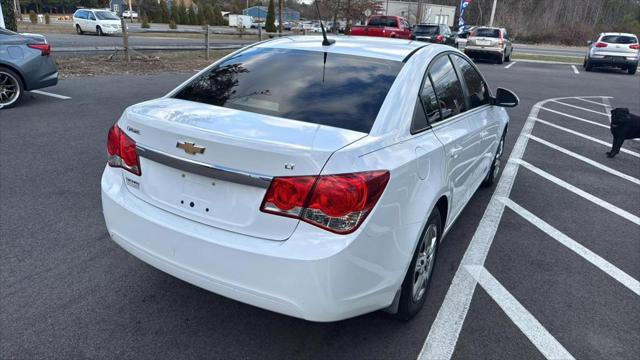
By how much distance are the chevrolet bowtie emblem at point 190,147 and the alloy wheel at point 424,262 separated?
1.33m

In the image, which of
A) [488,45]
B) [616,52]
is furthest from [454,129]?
[616,52]

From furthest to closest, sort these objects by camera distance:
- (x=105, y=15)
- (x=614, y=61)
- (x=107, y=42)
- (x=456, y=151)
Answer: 1. (x=105, y=15)
2. (x=107, y=42)
3. (x=614, y=61)
4. (x=456, y=151)

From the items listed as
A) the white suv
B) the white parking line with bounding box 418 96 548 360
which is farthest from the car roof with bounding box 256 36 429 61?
the white suv

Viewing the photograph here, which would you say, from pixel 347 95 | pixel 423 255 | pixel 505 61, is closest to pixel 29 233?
pixel 347 95

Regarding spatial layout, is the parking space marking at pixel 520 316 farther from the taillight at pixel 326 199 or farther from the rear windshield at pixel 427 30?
the rear windshield at pixel 427 30

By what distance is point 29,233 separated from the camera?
3.76 metres

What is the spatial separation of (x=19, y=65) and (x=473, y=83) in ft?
24.3

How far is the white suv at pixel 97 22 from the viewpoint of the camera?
3003 centimetres

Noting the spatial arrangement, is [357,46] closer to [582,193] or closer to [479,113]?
[479,113]

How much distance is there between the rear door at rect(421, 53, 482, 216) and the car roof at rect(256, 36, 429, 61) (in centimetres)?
24

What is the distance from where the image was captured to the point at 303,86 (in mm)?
2934

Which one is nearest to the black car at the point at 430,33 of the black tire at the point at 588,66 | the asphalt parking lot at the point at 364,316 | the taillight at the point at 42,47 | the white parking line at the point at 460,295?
the black tire at the point at 588,66

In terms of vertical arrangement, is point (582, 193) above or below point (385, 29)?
below

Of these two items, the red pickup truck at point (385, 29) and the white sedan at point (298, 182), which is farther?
the red pickup truck at point (385, 29)
